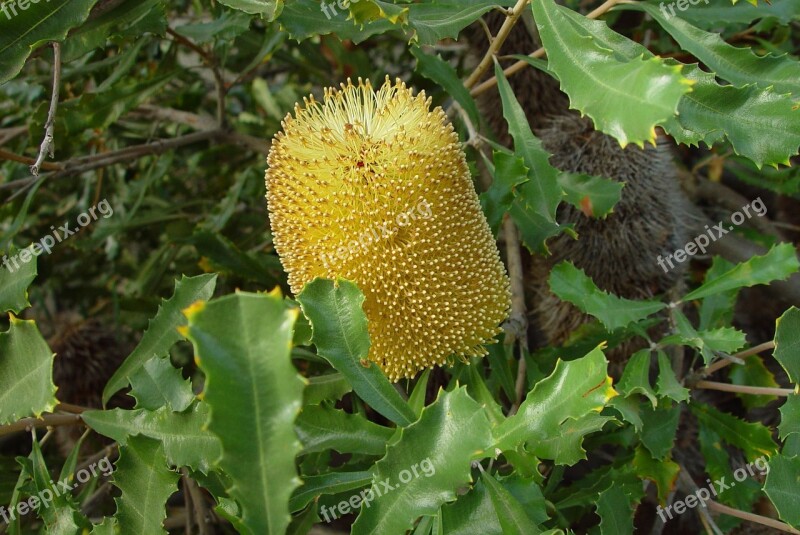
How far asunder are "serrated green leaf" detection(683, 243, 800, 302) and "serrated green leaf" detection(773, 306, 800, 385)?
3.6 inches

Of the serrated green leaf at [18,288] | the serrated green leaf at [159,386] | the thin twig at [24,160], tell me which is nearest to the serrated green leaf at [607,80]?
the serrated green leaf at [159,386]

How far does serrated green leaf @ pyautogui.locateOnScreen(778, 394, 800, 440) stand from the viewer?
834 mm

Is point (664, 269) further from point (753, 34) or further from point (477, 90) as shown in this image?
point (753, 34)

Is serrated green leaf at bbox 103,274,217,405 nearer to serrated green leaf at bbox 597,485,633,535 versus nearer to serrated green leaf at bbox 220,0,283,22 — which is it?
serrated green leaf at bbox 220,0,283,22

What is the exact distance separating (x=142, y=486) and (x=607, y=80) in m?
0.64

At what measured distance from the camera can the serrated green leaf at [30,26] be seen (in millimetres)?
784

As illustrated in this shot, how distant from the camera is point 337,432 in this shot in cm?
72

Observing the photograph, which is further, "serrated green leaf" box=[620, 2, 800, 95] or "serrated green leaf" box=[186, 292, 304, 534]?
"serrated green leaf" box=[620, 2, 800, 95]

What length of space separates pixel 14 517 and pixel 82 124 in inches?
25.2

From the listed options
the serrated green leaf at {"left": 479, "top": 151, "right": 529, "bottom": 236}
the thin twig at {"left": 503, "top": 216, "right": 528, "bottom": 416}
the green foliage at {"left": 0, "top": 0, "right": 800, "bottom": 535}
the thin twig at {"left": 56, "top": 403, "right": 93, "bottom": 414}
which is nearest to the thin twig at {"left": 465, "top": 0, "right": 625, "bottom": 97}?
the green foliage at {"left": 0, "top": 0, "right": 800, "bottom": 535}

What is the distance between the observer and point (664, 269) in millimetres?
1216

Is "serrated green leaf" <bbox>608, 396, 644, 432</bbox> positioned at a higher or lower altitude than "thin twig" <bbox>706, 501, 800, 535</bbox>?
higher

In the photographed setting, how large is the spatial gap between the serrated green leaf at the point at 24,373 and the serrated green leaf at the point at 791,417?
0.85 meters

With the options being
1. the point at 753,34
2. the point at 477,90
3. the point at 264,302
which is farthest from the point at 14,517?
the point at 753,34
